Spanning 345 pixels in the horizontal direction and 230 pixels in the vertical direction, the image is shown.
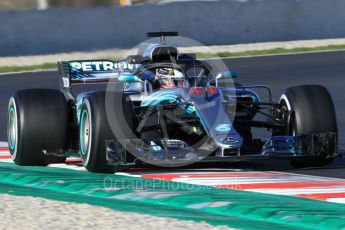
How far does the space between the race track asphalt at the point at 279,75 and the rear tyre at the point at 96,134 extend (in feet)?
15.9

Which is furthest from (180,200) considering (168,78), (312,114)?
(168,78)

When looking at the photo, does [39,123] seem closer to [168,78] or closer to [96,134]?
[96,134]

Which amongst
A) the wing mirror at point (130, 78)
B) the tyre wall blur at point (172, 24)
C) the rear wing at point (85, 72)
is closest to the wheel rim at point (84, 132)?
the wing mirror at point (130, 78)

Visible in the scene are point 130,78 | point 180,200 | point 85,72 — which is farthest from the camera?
point 85,72

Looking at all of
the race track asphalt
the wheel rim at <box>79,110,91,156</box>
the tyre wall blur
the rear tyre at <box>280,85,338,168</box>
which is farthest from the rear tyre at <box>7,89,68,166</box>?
the tyre wall blur

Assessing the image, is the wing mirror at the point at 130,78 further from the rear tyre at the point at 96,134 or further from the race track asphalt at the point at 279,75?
the race track asphalt at the point at 279,75

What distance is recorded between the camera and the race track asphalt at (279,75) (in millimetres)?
16984

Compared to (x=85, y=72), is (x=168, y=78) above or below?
below

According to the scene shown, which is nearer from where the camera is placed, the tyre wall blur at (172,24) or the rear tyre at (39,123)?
the rear tyre at (39,123)

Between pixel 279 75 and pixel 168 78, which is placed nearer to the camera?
pixel 168 78

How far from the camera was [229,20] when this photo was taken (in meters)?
25.4

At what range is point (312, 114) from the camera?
9273 millimetres

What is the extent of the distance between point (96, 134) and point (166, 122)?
0.90 meters

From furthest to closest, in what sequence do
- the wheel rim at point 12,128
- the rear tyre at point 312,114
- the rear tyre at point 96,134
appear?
the wheel rim at point 12,128 → the rear tyre at point 312,114 → the rear tyre at point 96,134
